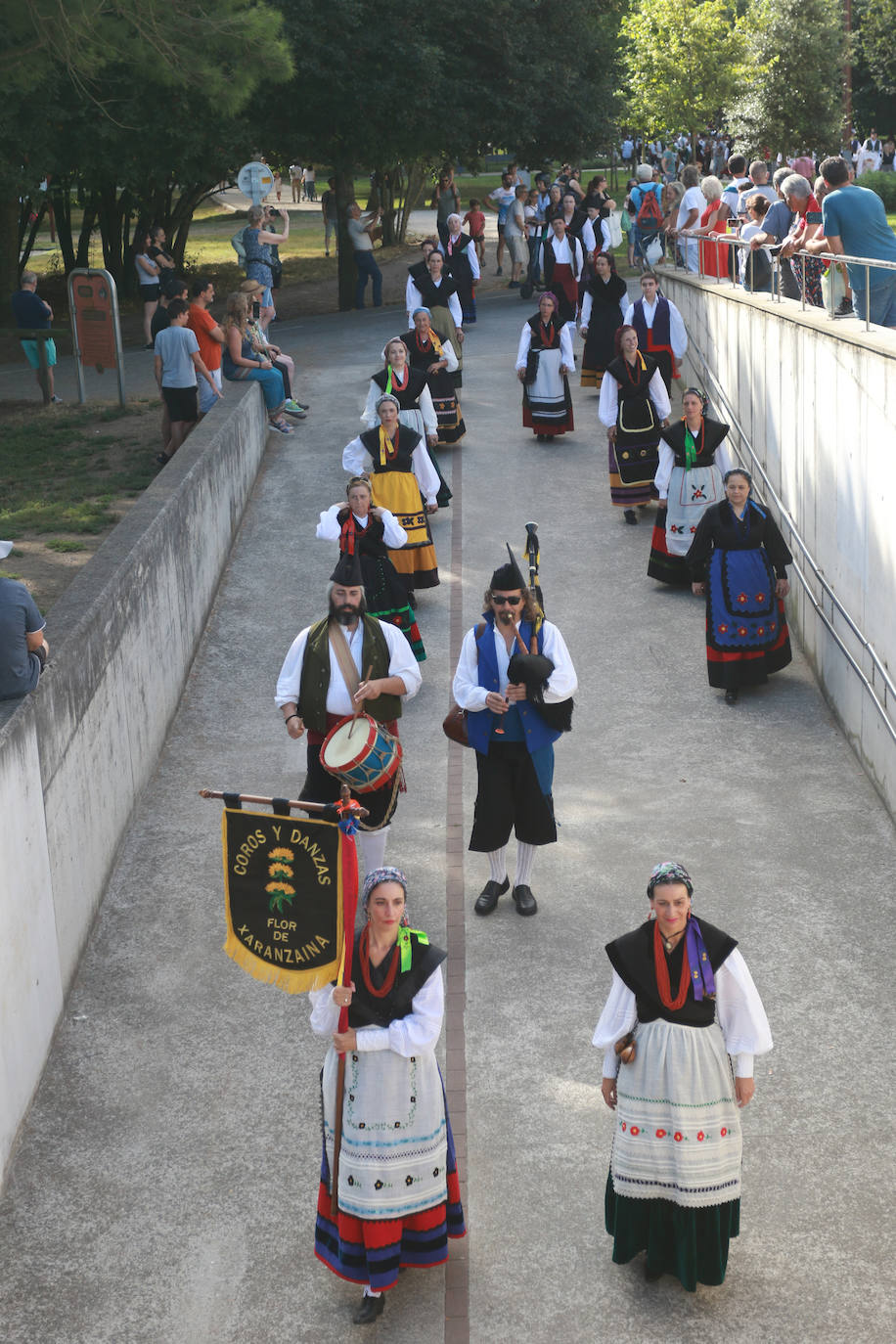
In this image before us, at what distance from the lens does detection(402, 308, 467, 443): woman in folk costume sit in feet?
50.9

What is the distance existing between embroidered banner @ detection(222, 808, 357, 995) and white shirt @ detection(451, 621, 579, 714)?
230 cm

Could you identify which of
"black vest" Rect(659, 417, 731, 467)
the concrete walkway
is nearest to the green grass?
the concrete walkway

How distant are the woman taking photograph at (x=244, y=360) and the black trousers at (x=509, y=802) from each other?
9977mm

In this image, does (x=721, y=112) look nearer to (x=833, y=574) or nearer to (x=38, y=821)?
(x=833, y=574)

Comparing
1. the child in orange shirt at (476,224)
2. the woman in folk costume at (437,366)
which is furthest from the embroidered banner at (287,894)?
the child in orange shirt at (476,224)

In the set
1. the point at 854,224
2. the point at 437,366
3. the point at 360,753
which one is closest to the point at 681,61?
the point at 437,366

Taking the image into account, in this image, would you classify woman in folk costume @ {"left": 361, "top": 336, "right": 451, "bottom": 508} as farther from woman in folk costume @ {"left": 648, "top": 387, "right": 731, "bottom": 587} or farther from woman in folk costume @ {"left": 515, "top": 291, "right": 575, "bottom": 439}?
woman in folk costume @ {"left": 515, "top": 291, "right": 575, "bottom": 439}

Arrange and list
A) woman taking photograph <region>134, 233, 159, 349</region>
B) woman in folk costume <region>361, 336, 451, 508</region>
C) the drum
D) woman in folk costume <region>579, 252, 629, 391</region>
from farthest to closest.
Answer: woman taking photograph <region>134, 233, 159, 349</region>, woman in folk costume <region>579, 252, 629, 391</region>, woman in folk costume <region>361, 336, 451, 508</region>, the drum

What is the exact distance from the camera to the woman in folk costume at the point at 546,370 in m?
16.5

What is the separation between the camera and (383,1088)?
524 cm

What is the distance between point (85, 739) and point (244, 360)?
9.73 metres

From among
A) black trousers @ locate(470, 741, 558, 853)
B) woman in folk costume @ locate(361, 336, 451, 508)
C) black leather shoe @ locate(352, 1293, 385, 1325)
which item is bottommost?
black leather shoe @ locate(352, 1293, 385, 1325)

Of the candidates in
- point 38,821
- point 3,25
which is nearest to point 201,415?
point 3,25

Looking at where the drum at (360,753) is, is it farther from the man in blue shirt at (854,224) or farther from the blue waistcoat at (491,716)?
the man in blue shirt at (854,224)
